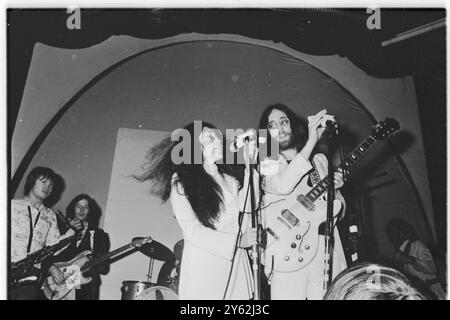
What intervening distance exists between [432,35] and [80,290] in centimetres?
207

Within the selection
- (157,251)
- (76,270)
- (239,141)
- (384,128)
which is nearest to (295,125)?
(239,141)

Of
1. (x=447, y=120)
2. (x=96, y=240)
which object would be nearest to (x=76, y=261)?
(x=96, y=240)

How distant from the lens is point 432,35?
8.35 ft

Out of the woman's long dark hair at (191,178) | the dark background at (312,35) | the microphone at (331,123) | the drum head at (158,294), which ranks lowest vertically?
the drum head at (158,294)

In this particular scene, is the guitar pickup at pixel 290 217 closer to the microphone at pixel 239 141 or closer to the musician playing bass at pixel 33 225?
the microphone at pixel 239 141

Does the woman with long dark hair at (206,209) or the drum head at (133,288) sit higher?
the woman with long dark hair at (206,209)

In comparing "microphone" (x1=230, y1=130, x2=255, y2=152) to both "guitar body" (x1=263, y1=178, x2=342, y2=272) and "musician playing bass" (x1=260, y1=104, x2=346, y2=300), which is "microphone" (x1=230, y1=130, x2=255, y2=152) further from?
"guitar body" (x1=263, y1=178, x2=342, y2=272)

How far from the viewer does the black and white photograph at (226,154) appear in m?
2.45

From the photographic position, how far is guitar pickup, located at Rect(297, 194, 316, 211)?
2480mm

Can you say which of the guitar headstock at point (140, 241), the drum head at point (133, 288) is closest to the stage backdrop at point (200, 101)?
the guitar headstock at point (140, 241)

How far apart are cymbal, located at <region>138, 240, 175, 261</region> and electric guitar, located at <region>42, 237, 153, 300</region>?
20 millimetres

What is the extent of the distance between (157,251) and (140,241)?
0.30ft

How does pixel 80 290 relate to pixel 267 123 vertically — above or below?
below
